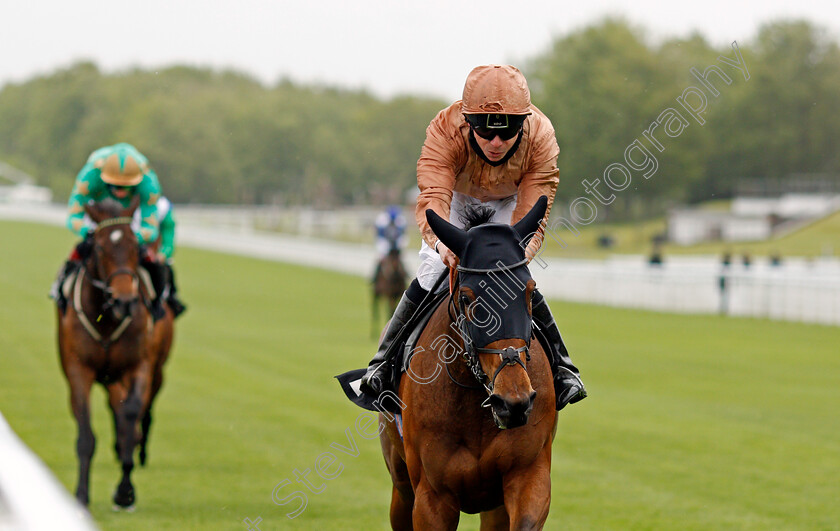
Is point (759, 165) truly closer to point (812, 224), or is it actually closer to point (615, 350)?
point (812, 224)

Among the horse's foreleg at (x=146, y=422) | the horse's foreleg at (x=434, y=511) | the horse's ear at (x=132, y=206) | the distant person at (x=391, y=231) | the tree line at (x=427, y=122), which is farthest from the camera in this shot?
the tree line at (x=427, y=122)

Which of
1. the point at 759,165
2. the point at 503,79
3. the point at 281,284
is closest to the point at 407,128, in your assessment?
the point at 759,165

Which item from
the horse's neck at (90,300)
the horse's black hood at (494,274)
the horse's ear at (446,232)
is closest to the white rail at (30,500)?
the horse's black hood at (494,274)

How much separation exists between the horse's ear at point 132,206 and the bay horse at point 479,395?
3.69 meters

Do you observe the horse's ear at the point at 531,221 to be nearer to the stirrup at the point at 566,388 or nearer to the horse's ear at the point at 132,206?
the stirrup at the point at 566,388

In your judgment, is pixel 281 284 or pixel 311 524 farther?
pixel 281 284

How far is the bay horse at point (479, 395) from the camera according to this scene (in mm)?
4230

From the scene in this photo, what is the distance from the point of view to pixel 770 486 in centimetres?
845

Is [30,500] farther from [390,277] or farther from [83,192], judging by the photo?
[390,277]

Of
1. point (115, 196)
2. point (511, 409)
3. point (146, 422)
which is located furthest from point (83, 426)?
point (511, 409)

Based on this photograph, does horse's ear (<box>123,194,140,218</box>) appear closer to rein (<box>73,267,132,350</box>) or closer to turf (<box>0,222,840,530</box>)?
rein (<box>73,267,132,350</box>)

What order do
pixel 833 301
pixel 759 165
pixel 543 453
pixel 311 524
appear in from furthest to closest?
pixel 759 165 < pixel 833 301 < pixel 311 524 < pixel 543 453

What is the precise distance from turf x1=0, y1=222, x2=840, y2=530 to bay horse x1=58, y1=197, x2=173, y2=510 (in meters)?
0.53

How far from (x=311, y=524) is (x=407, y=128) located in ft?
318
